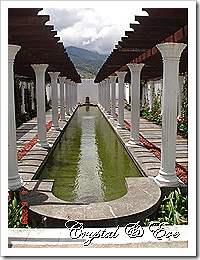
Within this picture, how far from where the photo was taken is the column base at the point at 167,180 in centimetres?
696

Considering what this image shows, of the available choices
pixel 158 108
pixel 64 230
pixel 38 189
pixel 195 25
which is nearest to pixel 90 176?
pixel 38 189

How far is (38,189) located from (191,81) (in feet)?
12.5

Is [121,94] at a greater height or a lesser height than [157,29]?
lesser

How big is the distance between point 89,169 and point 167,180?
3.01m

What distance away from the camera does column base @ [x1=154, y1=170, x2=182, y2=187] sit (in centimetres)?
696

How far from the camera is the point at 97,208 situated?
18.6 ft

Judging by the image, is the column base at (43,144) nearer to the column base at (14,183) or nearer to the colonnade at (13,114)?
the colonnade at (13,114)

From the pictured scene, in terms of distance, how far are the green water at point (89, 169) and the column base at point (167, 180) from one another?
91 centimetres

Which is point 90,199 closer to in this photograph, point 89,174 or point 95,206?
point 95,206

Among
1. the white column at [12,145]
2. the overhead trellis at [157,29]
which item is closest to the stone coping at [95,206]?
the white column at [12,145]

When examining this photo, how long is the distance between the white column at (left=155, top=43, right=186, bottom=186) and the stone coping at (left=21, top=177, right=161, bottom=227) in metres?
0.54

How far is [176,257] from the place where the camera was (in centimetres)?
425

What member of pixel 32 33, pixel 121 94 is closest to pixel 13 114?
pixel 32 33

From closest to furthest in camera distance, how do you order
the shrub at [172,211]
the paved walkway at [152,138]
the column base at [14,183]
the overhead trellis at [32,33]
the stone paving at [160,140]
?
1. the overhead trellis at [32,33]
2. the shrub at [172,211]
3. the column base at [14,183]
4. the stone paving at [160,140]
5. the paved walkway at [152,138]
